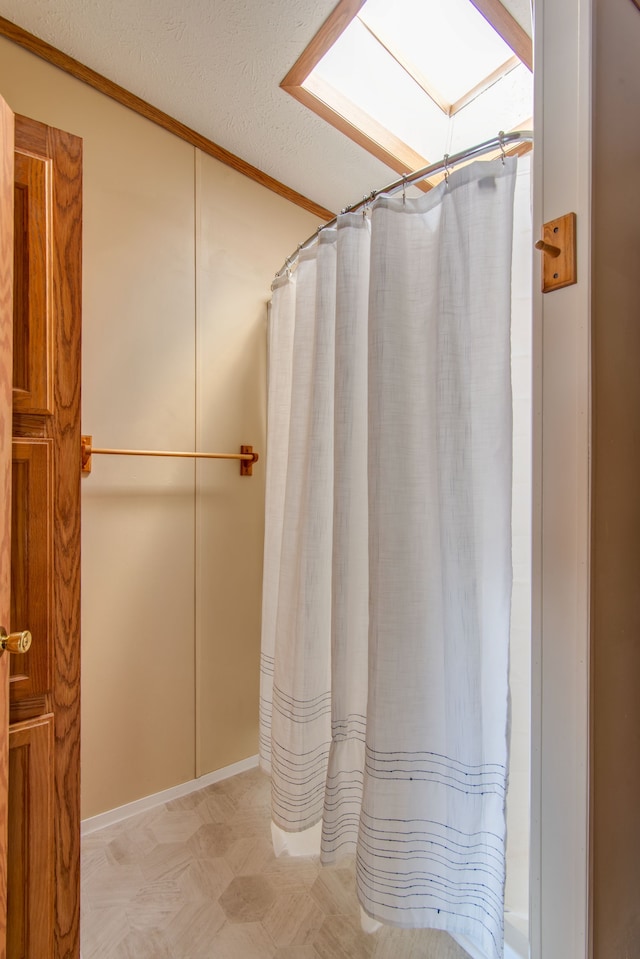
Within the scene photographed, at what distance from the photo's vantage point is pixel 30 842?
0.89m

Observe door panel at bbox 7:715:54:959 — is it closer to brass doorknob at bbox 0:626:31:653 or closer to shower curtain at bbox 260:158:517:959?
brass doorknob at bbox 0:626:31:653

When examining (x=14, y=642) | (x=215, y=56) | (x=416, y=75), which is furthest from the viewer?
(x=416, y=75)

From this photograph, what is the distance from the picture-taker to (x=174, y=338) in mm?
1653

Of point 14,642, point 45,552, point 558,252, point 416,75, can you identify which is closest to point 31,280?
point 45,552

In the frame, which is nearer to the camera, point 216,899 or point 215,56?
point 216,899

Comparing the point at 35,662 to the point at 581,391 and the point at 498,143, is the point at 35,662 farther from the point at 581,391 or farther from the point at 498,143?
the point at 498,143

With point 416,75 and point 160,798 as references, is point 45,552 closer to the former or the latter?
point 160,798

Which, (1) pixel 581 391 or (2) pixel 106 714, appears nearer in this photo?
(1) pixel 581 391

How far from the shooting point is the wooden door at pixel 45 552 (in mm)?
891

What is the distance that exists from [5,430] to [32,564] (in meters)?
0.27

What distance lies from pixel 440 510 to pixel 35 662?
0.87m

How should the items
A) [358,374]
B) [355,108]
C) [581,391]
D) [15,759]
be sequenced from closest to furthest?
[581,391] → [15,759] → [358,374] → [355,108]

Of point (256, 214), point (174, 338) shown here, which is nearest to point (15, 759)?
point (174, 338)

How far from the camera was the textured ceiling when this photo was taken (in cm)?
124
